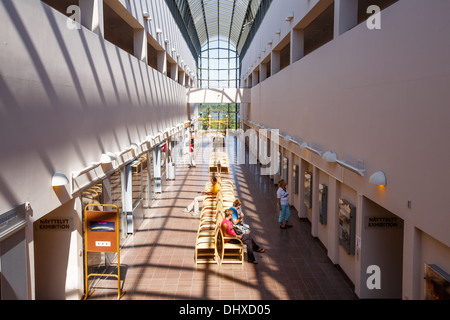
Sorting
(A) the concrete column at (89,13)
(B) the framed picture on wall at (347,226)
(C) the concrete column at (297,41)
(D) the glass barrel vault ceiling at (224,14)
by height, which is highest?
(D) the glass barrel vault ceiling at (224,14)

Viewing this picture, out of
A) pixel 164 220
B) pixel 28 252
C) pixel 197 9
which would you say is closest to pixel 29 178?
pixel 28 252

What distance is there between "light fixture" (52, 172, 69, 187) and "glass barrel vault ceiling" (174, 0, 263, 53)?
891 inches

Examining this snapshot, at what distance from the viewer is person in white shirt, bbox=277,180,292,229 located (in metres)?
11.4

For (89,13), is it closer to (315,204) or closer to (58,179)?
(58,179)

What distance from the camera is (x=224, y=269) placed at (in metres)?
8.61

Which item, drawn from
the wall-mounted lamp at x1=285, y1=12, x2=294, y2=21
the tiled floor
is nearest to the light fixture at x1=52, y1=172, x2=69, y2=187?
the tiled floor

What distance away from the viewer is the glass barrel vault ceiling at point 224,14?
3089 centimetres

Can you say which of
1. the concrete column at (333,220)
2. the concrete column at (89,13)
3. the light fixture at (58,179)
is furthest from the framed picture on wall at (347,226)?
the concrete column at (89,13)

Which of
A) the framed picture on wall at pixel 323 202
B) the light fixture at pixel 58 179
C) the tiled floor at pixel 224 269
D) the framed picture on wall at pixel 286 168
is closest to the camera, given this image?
the light fixture at pixel 58 179

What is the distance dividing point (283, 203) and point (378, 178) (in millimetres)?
5731

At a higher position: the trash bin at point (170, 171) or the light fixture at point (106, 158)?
the light fixture at point (106, 158)

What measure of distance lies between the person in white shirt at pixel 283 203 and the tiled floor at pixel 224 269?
28 centimetres

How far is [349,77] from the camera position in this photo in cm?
761

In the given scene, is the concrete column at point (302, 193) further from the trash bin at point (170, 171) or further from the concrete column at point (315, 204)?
the trash bin at point (170, 171)
